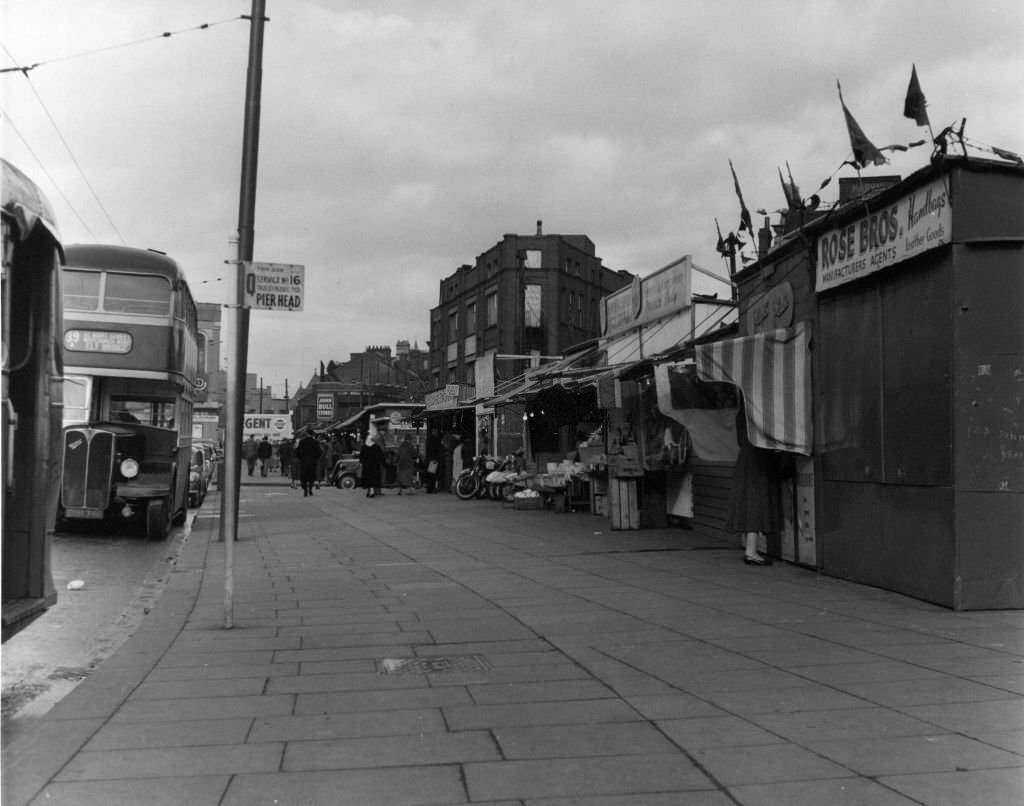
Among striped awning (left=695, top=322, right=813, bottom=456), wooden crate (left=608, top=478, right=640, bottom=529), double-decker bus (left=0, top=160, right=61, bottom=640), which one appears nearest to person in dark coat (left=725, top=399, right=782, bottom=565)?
striped awning (left=695, top=322, right=813, bottom=456)

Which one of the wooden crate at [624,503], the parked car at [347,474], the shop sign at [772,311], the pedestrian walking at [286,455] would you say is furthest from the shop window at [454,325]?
the shop sign at [772,311]

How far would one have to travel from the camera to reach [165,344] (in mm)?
15297

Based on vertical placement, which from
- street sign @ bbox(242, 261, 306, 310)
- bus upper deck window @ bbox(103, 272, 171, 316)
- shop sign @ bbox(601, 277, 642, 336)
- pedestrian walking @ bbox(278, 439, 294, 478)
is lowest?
pedestrian walking @ bbox(278, 439, 294, 478)

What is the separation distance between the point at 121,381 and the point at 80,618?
7.65 m

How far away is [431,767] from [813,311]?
715 centimetres

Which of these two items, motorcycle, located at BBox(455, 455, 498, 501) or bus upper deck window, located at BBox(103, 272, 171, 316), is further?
motorcycle, located at BBox(455, 455, 498, 501)

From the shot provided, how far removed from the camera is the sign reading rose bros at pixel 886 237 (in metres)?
7.64

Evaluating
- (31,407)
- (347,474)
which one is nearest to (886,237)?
(31,407)

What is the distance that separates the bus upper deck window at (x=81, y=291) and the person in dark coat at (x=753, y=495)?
32.8 feet

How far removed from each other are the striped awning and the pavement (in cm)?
145

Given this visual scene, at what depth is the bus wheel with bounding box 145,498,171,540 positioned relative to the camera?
15266mm

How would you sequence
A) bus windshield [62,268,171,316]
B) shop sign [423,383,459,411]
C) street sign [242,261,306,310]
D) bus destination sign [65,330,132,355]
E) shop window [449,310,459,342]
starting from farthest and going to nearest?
1. shop window [449,310,459,342]
2. shop sign [423,383,459,411]
3. bus windshield [62,268,171,316]
4. bus destination sign [65,330,132,355]
5. street sign [242,261,306,310]

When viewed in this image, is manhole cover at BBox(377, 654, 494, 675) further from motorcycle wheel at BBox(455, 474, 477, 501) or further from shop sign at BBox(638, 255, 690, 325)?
motorcycle wheel at BBox(455, 474, 477, 501)

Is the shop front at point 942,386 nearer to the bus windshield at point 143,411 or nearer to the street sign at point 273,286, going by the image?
the street sign at point 273,286
